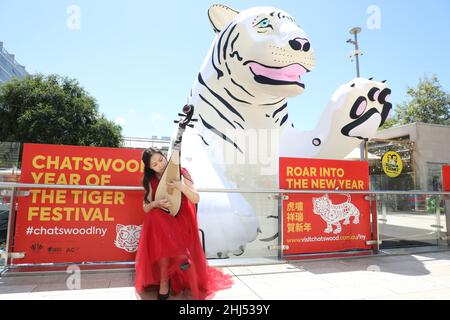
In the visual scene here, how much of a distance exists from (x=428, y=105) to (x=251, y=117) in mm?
19041

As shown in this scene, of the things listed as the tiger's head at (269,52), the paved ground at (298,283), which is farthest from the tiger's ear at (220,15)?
the paved ground at (298,283)

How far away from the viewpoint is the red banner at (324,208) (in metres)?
3.89

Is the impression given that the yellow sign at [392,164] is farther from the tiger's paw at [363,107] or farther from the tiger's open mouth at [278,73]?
the tiger's open mouth at [278,73]

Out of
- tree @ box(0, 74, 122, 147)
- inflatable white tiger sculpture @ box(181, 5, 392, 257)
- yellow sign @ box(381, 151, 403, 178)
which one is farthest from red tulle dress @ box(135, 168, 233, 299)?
tree @ box(0, 74, 122, 147)

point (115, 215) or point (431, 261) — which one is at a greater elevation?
point (115, 215)

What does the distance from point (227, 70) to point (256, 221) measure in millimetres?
1924

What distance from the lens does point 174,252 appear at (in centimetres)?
245

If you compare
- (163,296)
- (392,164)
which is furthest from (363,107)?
(392,164)

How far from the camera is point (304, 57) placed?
13.2 feet

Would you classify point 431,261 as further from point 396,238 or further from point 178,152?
point 178,152

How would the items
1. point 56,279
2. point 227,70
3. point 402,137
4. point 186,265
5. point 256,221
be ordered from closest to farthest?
point 186,265 → point 56,279 → point 256,221 → point 227,70 → point 402,137

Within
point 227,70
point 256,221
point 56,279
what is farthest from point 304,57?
point 56,279

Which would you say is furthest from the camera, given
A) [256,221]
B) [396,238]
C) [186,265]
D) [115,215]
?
[396,238]
